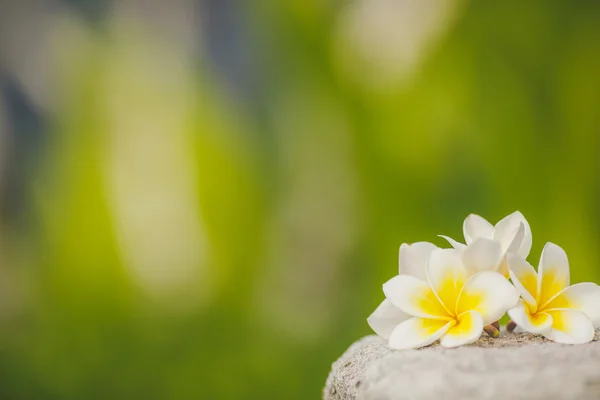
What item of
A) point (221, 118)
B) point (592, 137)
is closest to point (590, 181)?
point (592, 137)

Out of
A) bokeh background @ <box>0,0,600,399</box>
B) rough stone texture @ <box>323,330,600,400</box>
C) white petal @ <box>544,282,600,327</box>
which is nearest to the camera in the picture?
rough stone texture @ <box>323,330,600,400</box>

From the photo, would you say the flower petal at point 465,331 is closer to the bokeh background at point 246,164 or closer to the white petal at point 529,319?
the white petal at point 529,319

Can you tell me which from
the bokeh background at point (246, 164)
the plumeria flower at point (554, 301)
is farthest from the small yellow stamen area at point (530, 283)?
the bokeh background at point (246, 164)

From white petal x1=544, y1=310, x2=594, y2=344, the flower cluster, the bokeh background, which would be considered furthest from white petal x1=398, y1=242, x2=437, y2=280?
the bokeh background

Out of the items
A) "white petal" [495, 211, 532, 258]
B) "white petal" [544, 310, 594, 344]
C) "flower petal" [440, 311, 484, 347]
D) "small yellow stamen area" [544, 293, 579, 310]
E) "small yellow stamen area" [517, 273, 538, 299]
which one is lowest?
"white petal" [544, 310, 594, 344]

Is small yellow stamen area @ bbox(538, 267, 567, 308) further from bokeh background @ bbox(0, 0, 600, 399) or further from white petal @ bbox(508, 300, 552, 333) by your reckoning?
bokeh background @ bbox(0, 0, 600, 399)

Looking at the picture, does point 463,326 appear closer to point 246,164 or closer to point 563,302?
point 563,302

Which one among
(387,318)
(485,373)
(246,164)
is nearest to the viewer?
(485,373)

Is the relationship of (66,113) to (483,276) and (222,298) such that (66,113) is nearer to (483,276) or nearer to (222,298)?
(222,298)

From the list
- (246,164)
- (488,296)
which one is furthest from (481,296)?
(246,164)
